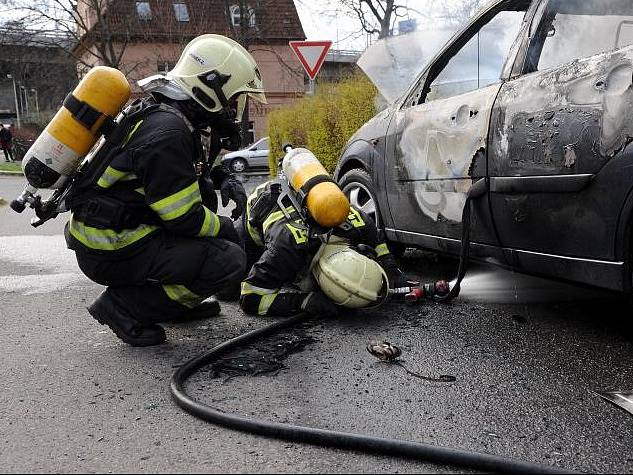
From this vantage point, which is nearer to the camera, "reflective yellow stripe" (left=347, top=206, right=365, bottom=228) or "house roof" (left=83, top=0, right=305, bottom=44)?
"reflective yellow stripe" (left=347, top=206, right=365, bottom=228)

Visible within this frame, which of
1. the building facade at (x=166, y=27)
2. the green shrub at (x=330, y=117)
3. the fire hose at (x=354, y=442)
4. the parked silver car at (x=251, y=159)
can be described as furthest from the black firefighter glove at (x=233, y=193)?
the parked silver car at (x=251, y=159)

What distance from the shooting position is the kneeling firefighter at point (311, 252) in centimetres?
339

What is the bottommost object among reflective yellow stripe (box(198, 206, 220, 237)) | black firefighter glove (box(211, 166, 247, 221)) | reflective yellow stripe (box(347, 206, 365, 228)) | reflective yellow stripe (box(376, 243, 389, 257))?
reflective yellow stripe (box(376, 243, 389, 257))

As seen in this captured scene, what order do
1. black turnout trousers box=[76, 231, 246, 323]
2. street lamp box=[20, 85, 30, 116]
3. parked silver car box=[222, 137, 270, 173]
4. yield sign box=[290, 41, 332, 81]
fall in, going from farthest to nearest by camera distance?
street lamp box=[20, 85, 30, 116] → parked silver car box=[222, 137, 270, 173] → yield sign box=[290, 41, 332, 81] → black turnout trousers box=[76, 231, 246, 323]

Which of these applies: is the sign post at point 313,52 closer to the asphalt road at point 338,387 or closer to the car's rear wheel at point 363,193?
the car's rear wheel at point 363,193

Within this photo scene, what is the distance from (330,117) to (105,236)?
6.80m

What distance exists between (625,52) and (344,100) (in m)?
6.33

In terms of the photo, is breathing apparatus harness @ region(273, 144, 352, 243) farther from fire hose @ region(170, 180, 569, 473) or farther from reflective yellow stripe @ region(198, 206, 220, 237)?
fire hose @ region(170, 180, 569, 473)

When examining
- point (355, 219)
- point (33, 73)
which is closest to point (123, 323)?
point (355, 219)

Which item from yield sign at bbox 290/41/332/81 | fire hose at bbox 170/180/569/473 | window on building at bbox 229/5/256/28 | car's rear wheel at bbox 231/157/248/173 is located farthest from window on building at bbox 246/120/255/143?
fire hose at bbox 170/180/569/473

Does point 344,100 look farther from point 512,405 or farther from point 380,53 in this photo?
point 512,405

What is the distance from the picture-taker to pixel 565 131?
8.60ft

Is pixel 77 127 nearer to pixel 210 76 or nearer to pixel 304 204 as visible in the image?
pixel 210 76

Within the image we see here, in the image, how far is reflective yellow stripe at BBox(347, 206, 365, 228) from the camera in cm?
372
